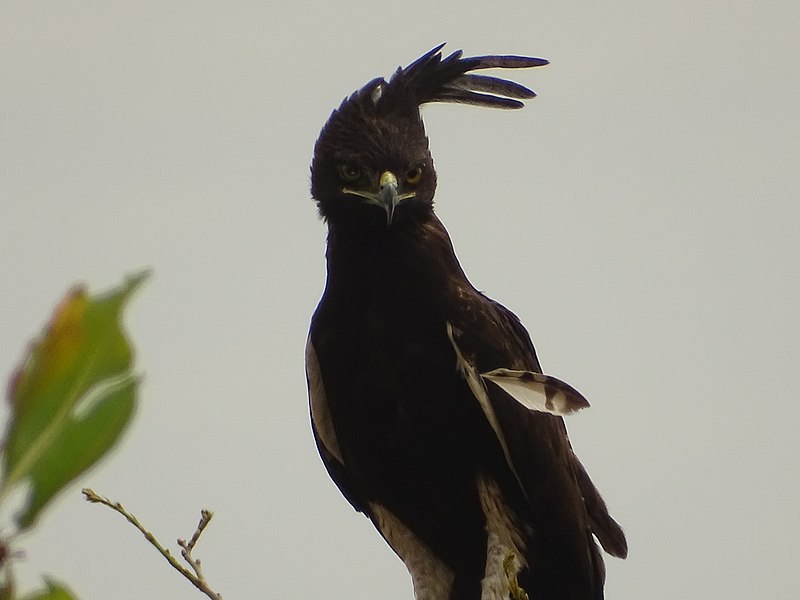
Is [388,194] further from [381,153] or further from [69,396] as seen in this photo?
[69,396]

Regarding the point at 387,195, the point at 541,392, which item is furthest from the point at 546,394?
the point at 387,195

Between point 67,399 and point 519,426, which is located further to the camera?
point 519,426

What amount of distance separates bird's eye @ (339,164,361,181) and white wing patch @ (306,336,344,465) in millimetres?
938

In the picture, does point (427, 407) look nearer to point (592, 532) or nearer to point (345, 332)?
point (345, 332)

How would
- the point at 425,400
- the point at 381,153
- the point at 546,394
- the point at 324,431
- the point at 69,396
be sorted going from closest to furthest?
1. the point at 69,396
2. the point at 546,394
3. the point at 425,400
4. the point at 381,153
5. the point at 324,431

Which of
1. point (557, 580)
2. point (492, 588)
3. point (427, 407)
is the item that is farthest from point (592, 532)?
point (427, 407)

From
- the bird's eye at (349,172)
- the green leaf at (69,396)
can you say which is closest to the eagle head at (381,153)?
the bird's eye at (349,172)

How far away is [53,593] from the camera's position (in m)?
1.06

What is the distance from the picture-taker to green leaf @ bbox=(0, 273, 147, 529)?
3.38 feet

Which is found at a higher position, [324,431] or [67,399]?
[67,399]

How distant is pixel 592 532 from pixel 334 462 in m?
1.56

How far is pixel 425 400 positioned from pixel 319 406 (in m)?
0.76

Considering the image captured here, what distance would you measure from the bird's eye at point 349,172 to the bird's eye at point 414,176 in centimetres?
28

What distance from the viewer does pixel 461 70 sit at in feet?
24.0
